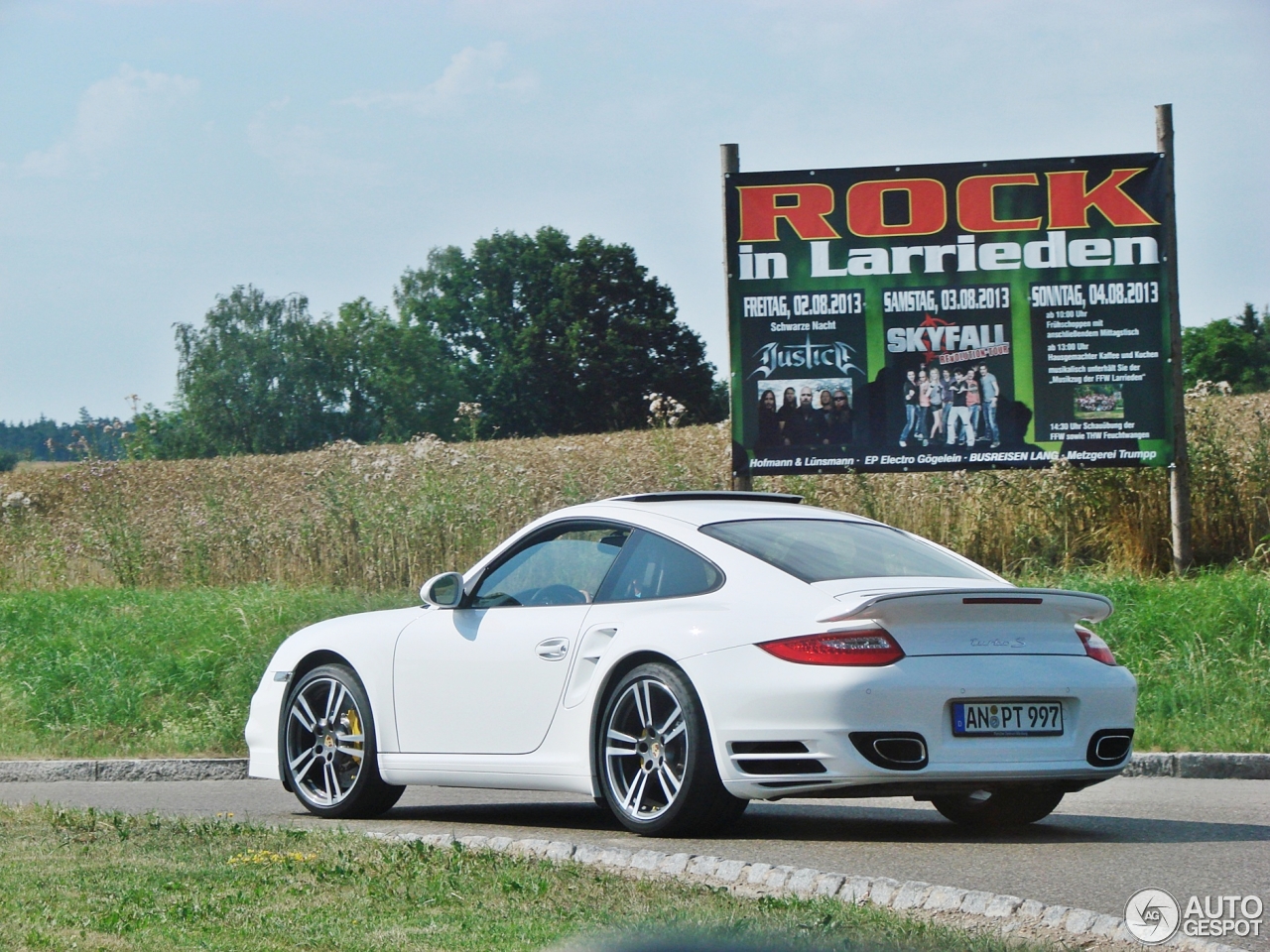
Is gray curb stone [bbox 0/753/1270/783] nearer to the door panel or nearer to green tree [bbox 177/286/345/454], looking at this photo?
the door panel

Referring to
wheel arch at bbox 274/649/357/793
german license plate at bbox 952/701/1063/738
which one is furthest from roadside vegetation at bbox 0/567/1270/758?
german license plate at bbox 952/701/1063/738

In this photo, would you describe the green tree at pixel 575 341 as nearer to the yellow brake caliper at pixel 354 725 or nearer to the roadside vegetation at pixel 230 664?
the roadside vegetation at pixel 230 664

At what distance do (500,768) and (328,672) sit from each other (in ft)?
4.50

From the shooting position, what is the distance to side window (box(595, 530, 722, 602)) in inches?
296

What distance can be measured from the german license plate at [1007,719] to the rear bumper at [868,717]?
29mm

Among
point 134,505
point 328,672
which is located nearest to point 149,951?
point 328,672

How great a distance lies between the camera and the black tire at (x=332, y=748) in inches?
338

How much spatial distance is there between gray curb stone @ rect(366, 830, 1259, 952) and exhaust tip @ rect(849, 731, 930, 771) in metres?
0.95

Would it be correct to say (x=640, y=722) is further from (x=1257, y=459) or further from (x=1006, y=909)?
(x=1257, y=459)

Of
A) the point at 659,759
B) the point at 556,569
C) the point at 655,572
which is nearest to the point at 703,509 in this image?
the point at 655,572

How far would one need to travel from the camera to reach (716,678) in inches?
276

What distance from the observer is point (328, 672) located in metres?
8.86

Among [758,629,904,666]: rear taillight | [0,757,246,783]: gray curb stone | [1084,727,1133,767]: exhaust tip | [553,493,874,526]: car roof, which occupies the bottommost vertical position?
[0,757,246,783]: gray curb stone

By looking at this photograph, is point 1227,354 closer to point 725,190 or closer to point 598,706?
point 725,190
